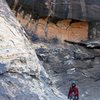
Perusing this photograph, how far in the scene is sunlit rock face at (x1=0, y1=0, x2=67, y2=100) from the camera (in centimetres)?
352

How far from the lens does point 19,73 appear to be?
377 cm

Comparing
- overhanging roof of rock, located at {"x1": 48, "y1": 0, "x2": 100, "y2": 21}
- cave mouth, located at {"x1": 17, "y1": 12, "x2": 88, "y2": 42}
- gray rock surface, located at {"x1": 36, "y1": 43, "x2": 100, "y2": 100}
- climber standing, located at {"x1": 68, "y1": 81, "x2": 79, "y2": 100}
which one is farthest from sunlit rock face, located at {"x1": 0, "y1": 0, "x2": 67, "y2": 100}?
overhanging roof of rock, located at {"x1": 48, "y1": 0, "x2": 100, "y2": 21}

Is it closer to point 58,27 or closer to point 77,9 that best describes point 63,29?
point 58,27

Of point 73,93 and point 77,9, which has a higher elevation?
point 77,9

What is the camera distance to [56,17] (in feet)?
24.0

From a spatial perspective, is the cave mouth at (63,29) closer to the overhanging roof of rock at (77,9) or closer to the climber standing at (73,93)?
the overhanging roof of rock at (77,9)

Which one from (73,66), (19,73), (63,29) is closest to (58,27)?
(63,29)

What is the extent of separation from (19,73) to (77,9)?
3.80 m

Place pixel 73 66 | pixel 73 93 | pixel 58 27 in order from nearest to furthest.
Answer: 1. pixel 73 93
2. pixel 73 66
3. pixel 58 27

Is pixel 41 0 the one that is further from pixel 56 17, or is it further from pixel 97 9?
pixel 97 9

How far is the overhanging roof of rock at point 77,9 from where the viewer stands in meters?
7.24

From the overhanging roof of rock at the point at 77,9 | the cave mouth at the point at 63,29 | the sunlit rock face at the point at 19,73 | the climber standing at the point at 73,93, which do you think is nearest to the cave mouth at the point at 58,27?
the cave mouth at the point at 63,29

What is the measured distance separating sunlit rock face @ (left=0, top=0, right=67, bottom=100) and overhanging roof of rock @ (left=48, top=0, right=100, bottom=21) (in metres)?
2.91

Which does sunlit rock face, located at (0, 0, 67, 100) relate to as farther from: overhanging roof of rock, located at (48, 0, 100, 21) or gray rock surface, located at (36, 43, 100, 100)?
overhanging roof of rock, located at (48, 0, 100, 21)
